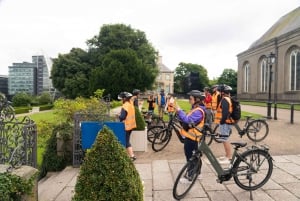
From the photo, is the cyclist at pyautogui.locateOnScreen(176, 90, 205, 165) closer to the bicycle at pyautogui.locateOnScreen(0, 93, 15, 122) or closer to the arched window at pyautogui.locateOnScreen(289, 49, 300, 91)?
the bicycle at pyautogui.locateOnScreen(0, 93, 15, 122)

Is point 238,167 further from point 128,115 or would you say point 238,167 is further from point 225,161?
point 128,115

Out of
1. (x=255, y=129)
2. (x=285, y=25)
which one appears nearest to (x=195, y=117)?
(x=255, y=129)

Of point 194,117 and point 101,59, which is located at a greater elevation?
point 101,59

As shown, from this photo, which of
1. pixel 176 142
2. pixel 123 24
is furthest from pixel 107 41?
pixel 176 142

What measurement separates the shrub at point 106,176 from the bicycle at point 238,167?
213cm

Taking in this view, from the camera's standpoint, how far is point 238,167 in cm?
551

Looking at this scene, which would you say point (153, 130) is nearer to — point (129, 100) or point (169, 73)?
point (129, 100)

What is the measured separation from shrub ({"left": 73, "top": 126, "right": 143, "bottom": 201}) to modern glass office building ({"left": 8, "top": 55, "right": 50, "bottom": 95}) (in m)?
91.2

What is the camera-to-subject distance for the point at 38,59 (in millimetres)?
105062

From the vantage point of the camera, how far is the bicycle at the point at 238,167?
5.32 metres

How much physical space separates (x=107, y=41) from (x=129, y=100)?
4116 cm

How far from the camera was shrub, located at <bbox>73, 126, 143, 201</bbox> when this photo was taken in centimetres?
Answer: 318

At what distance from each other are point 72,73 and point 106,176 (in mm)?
46456

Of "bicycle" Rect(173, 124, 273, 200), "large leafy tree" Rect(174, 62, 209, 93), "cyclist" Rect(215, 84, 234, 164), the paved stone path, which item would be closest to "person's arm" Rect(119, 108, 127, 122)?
the paved stone path
